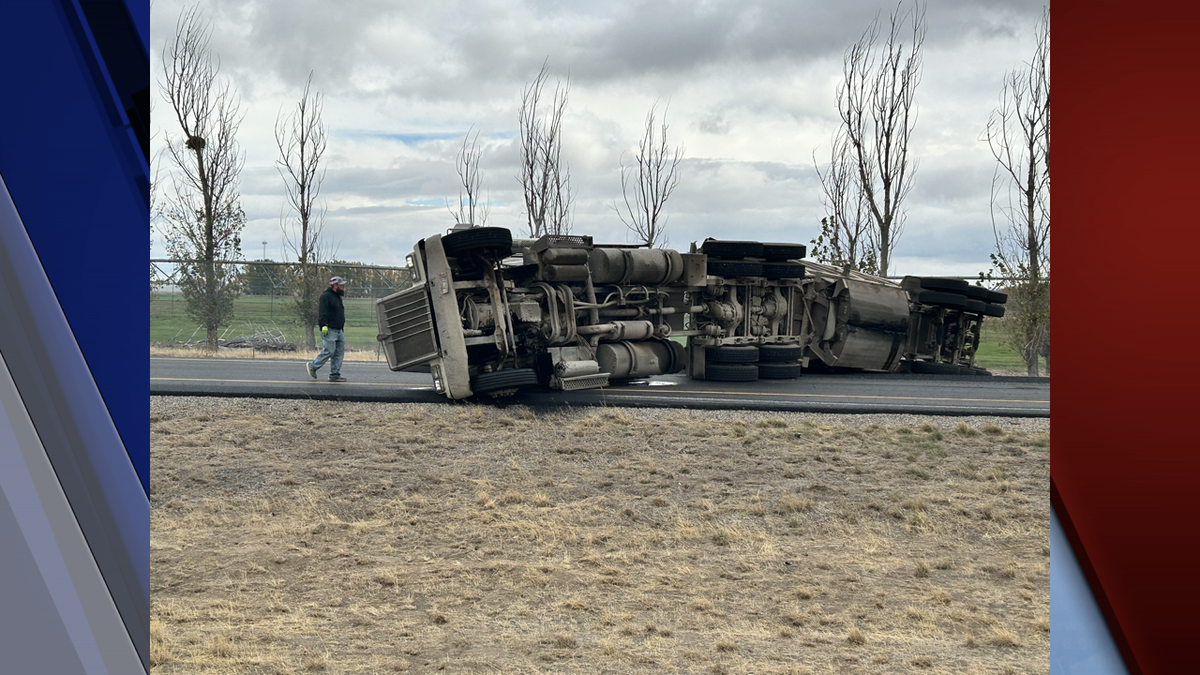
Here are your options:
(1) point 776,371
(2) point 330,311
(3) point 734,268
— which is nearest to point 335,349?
(2) point 330,311

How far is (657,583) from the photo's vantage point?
6.74m

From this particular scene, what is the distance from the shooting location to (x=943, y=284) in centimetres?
2080

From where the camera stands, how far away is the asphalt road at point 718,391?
13758mm

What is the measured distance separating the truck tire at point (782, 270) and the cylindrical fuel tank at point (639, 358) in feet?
7.52

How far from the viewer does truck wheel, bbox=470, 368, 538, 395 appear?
13.7 m

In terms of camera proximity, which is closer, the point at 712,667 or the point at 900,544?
the point at 712,667

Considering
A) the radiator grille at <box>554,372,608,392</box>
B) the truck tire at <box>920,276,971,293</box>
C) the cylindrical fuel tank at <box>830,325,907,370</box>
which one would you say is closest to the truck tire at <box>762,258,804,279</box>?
the cylindrical fuel tank at <box>830,325,907,370</box>

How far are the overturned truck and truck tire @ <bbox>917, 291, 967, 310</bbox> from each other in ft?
0.10

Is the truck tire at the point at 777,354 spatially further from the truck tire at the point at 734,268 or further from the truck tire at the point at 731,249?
the truck tire at the point at 731,249

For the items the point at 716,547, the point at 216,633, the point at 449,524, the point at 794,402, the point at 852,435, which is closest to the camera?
the point at 216,633

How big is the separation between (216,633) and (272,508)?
124 inches

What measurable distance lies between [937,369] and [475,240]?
11844 mm
